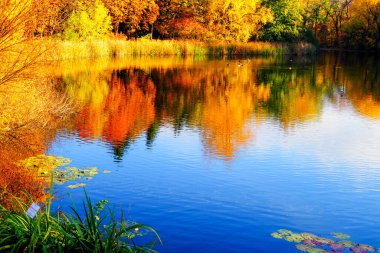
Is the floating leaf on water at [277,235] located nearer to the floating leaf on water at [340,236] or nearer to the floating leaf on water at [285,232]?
the floating leaf on water at [285,232]

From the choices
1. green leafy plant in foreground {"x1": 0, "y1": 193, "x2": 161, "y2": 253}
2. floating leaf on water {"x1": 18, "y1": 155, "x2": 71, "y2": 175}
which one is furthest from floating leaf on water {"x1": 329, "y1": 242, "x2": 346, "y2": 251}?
floating leaf on water {"x1": 18, "y1": 155, "x2": 71, "y2": 175}

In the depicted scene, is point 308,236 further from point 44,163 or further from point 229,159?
point 44,163

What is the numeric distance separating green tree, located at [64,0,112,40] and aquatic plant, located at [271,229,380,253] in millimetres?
43003

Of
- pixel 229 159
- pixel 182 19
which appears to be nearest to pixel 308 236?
pixel 229 159

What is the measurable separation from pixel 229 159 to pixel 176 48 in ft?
152

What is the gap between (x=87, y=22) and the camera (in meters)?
52.6

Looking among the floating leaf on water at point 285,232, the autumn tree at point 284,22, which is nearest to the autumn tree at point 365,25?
the autumn tree at point 284,22

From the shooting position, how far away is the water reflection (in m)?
19.1

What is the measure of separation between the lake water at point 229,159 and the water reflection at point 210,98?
0.30 feet

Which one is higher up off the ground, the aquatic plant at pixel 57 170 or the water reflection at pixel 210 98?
the water reflection at pixel 210 98

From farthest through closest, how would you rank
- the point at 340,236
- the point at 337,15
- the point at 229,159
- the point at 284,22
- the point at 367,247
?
the point at 337,15
the point at 284,22
the point at 229,159
the point at 340,236
the point at 367,247

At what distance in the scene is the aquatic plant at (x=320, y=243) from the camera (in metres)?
9.30

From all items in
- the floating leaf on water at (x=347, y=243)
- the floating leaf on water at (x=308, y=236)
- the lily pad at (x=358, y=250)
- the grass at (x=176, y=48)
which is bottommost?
the lily pad at (x=358, y=250)

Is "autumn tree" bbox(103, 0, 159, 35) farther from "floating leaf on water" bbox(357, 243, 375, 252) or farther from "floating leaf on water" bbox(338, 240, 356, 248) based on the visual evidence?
"floating leaf on water" bbox(357, 243, 375, 252)
